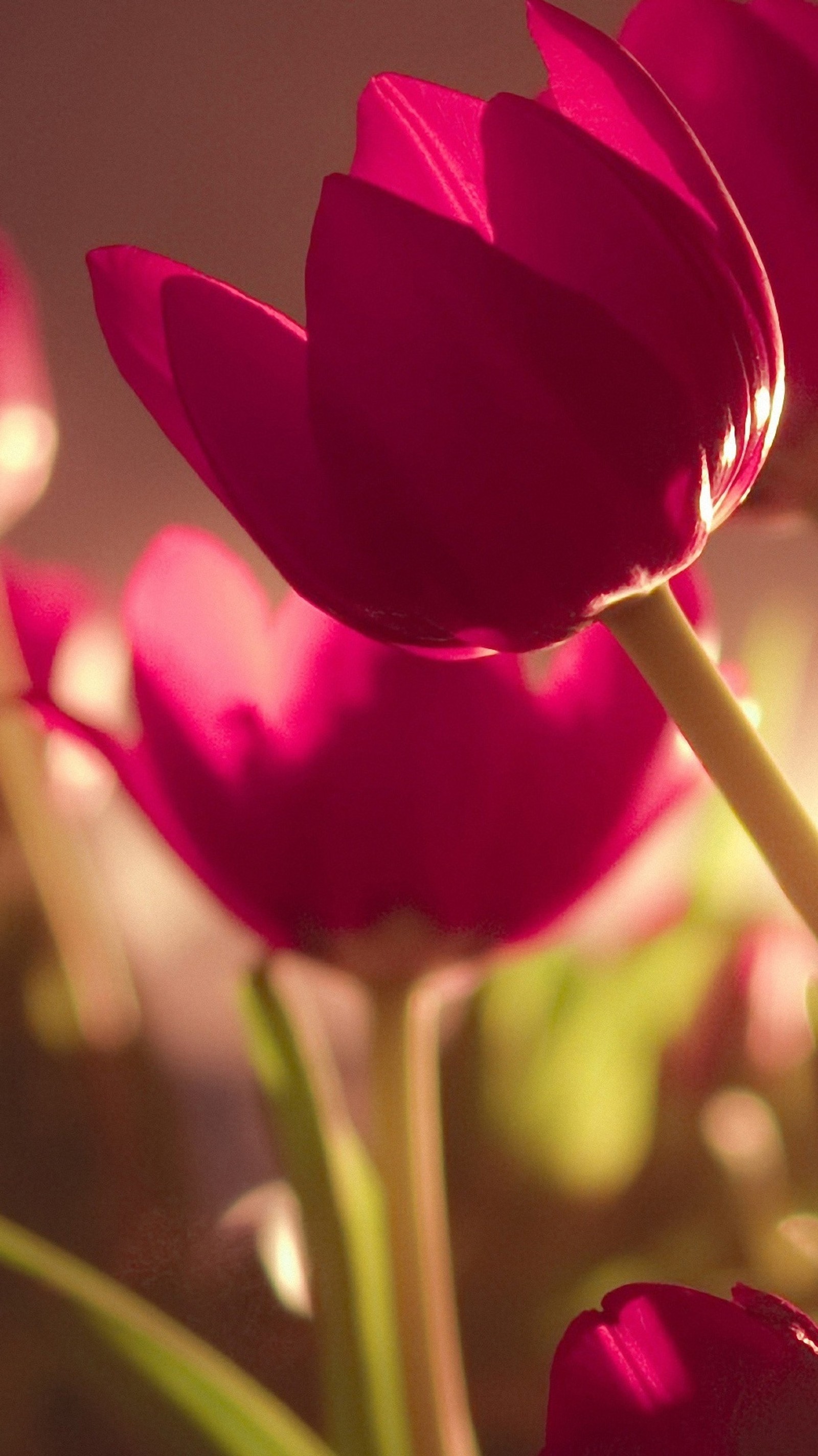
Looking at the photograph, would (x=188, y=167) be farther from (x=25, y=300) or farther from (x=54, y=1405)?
(x=54, y=1405)

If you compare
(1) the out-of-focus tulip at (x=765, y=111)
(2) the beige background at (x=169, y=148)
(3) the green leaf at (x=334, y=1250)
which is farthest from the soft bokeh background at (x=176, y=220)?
(1) the out-of-focus tulip at (x=765, y=111)

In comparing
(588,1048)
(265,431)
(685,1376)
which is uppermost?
(265,431)

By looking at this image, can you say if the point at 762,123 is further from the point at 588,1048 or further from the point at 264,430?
the point at 588,1048

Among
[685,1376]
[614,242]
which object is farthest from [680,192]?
[685,1376]

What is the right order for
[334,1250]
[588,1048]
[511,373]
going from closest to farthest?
[511,373]
[334,1250]
[588,1048]

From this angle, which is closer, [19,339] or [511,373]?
[511,373]

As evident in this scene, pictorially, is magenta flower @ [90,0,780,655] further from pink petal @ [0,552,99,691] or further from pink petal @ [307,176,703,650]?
pink petal @ [0,552,99,691]

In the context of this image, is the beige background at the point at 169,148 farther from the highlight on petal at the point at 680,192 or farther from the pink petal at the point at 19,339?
the highlight on petal at the point at 680,192
